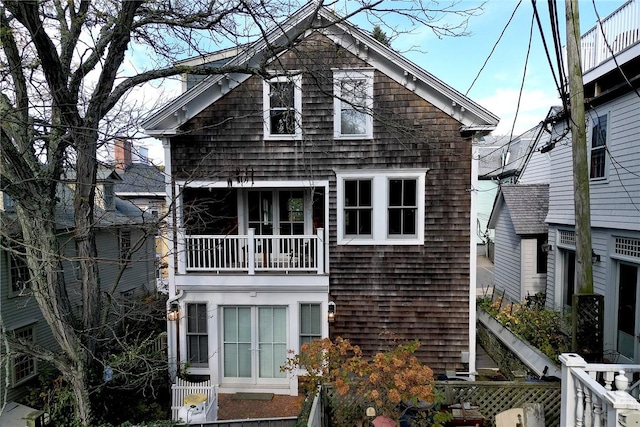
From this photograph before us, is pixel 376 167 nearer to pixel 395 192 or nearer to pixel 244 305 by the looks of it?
pixel 395 192

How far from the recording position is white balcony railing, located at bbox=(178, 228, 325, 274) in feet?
25.1

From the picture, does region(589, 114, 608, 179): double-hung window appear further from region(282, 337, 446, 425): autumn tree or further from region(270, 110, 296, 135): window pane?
region(270, 110, 296, 135): window pane

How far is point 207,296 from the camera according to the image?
25.8 feet

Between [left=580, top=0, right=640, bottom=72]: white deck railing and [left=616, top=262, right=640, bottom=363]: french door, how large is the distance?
499cm

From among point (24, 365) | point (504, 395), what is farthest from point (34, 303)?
point (504, 395)

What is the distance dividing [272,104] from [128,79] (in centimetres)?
300

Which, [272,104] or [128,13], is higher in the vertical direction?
[128,13]

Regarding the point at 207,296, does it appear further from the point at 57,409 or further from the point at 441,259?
the point at 441,259

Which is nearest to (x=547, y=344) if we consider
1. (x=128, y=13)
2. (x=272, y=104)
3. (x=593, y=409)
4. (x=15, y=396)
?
(x=593, y=409)

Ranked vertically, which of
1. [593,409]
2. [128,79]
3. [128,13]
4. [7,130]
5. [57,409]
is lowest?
[57,409]

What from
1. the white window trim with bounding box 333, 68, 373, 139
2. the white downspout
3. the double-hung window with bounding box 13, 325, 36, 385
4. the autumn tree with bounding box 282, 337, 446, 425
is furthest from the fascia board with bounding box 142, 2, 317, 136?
the double-hung window with bounding box 13, 325, 36, 385

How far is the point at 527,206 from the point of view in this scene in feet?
42.3

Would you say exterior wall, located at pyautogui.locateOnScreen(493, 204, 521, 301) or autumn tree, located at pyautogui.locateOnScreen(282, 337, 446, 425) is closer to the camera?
autumn tree, located at pyautogui.locateOnScreen(282, 337, 446, 425)

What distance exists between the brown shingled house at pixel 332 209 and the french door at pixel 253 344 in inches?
1.0
